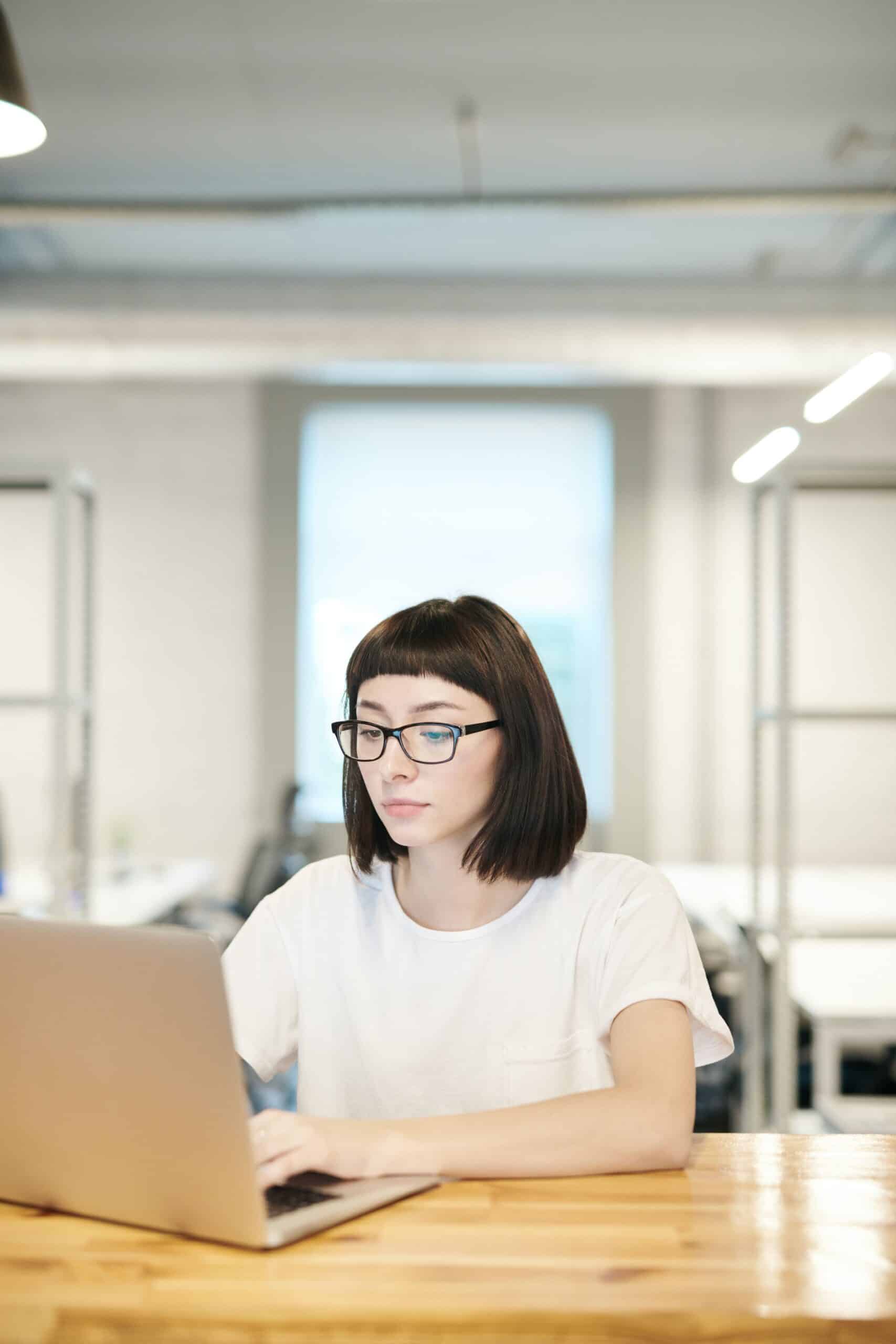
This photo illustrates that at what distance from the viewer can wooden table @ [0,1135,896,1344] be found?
0.87 m

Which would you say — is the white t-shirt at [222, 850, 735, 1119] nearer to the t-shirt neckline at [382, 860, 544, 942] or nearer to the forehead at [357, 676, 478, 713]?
the t-shirt neckline at [382, 860, 544, 942]

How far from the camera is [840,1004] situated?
312 centimetres

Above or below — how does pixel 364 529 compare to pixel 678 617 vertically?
above

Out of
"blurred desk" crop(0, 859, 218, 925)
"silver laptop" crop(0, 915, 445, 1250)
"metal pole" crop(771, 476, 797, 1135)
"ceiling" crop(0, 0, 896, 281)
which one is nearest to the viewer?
"silver laptop" crop(0, 915, 445, 1250)

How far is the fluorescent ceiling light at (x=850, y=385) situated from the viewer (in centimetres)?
318

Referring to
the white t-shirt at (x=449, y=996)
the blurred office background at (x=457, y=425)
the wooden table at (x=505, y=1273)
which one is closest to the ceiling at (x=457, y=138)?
the blurred office background at (x=457, y=425)

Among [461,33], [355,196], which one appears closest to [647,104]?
[461,33]

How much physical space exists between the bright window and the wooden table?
5.67 metres

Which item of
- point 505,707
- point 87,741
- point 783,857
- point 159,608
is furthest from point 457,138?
point 505,707

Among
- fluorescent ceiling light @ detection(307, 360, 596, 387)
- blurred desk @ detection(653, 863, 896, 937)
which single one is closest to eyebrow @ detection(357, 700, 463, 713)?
blurred desk @ detection(653, 863, 896, 937)

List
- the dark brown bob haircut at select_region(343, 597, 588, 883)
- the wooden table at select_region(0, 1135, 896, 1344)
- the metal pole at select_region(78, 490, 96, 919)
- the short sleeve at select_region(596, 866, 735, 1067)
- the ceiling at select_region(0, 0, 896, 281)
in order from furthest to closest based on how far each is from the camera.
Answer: the ceiling at select_region(0, 0, 896, 281), the metal pole at select_region(78, 490, 96, 919), the dark brown bob haircut at select_region(343, 597, 588, 883), the short sleeve at select_region(596, 866, 735, 1067), the wooden table at select_region(0, 1135, 896, 1344)

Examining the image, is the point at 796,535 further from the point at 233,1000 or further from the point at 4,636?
the point at 233,1000

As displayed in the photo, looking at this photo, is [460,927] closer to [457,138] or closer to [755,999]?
[755,999]

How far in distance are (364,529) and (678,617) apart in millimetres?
1770
